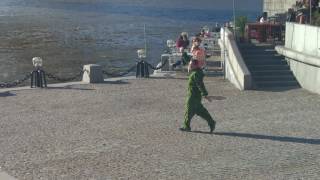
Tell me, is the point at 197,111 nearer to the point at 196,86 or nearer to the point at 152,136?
the point at 196,86

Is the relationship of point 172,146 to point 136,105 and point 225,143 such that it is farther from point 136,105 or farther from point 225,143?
point 136,105

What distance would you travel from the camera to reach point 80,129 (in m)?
13.3

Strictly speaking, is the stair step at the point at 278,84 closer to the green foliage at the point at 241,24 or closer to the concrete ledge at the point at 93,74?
the concrete ledge at the point at 93,74

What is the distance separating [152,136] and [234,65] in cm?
744

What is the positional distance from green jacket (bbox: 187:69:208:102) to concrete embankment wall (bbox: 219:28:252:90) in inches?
218

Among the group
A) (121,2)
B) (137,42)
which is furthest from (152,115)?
(121,2)

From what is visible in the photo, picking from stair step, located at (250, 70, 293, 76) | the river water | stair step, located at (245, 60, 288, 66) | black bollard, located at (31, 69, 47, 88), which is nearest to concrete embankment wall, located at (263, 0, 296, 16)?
the river water

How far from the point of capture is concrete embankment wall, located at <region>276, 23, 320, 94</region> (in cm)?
1722

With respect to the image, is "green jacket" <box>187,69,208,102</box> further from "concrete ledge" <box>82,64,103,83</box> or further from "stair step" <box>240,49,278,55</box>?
"stair step" <box>240,49,278,55</box>

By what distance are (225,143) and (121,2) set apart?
114846 mm

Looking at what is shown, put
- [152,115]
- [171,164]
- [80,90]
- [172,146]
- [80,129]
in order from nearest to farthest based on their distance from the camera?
[171,164] → [172,146] → [80,129] → [152,115] → [80,90]

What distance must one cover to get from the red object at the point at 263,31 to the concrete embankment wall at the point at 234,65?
1.17 m

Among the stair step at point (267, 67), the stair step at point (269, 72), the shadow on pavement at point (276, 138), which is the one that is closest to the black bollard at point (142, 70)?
the stair step at point (267, 67)

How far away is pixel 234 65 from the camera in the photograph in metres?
19.5
